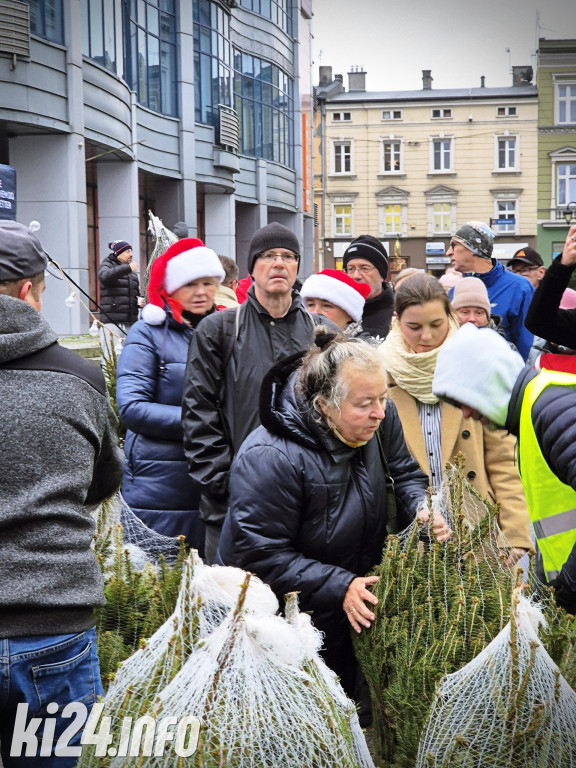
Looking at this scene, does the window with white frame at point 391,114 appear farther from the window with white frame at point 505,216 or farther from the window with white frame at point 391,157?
the window with white frame at point 505,216

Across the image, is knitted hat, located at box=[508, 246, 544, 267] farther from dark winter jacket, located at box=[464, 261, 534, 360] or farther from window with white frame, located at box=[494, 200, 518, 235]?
window with white frame, located at box=[494, 200, 518, 235]

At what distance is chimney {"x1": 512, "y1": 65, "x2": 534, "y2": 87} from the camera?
61.3m

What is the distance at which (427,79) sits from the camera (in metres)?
62.4

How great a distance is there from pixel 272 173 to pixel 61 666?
1300 inches

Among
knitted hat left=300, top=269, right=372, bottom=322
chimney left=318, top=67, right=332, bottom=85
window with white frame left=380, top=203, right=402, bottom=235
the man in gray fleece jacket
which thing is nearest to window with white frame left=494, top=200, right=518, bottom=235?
window with white frame left=380, top=203, right=402, bottom=235

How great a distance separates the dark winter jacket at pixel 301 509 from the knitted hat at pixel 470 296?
197 cm

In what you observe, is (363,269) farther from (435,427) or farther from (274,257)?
(435,427)

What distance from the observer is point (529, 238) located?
56688mm

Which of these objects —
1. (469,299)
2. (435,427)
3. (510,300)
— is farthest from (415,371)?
(510,300)

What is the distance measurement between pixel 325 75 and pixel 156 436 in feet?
204

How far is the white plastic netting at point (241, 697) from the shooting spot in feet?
6.93

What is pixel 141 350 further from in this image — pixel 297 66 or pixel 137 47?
pixel 297 66

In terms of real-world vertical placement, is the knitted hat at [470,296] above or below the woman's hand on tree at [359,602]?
above

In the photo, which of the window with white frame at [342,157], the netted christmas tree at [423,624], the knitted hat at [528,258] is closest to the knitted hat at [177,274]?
the netted christmas tree at [423,624]
